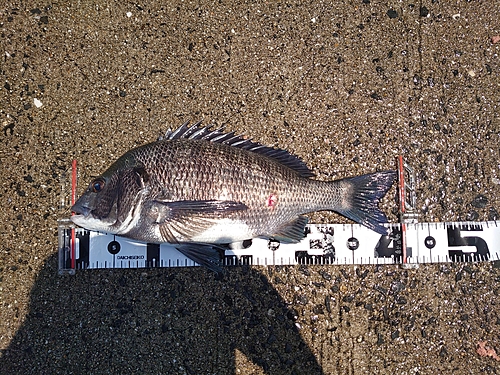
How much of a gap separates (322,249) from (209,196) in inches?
39.2

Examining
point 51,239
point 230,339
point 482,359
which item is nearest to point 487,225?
point 482,359

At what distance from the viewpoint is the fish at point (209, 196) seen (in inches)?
95.1

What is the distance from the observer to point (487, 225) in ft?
9.14

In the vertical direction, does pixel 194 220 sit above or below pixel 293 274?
above

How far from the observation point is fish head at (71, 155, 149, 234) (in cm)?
242

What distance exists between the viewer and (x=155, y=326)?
2707 millimetres

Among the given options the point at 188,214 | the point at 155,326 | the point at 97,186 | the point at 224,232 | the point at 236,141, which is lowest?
the point at 155,326

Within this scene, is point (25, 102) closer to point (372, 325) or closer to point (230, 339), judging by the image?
point (230, 339)

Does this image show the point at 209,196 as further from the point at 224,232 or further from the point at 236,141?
the point at 236,141

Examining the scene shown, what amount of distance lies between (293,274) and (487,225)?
154 cm

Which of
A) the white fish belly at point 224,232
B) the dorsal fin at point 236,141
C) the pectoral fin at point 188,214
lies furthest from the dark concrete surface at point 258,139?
the pectoral fin at point 188,214

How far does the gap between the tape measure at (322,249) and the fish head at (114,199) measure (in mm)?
360

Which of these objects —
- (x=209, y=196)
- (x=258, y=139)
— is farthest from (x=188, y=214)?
(x=258, y=139)

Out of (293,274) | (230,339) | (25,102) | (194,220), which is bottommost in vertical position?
(230,339)
